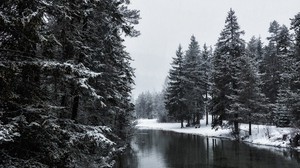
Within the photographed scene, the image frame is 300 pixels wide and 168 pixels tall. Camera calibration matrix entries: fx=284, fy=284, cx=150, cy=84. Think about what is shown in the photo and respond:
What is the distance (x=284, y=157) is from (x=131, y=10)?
1683 centimetres

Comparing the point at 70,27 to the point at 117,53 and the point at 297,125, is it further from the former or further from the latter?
the point at 297,125

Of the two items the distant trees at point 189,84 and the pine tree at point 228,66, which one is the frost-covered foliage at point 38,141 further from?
the distant trees at point 189,84

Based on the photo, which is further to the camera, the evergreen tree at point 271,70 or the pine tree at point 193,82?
the pine tree at point 193,82

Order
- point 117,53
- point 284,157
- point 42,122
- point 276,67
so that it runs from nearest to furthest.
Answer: point 42,122 < point 117,53 < point 284,157 < point 276,67

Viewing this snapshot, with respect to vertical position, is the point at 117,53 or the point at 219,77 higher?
the point at 219,77

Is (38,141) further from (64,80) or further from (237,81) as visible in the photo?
(237,81)

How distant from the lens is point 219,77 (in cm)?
4031

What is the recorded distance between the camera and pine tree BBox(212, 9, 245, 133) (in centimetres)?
3850

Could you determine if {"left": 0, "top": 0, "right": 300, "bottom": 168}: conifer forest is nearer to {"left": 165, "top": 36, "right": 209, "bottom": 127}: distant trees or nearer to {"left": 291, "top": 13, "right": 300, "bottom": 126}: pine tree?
{"left": 291, "top": 13, "right": 300, "bottom": 126}: pine tree

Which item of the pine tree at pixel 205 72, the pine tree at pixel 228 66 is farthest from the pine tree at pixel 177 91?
the pine tree at pixel 228 66

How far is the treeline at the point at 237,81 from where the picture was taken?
100 feet

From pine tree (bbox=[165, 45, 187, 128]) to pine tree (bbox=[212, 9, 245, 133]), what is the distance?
13.5m

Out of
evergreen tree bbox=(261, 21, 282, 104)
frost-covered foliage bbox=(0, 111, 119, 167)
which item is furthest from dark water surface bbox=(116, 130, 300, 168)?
evergreen tree bbox=(261, 21, 282, 104)

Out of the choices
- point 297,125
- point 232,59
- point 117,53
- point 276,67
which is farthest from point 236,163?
point 276,67
